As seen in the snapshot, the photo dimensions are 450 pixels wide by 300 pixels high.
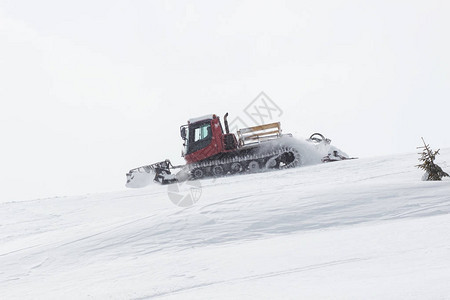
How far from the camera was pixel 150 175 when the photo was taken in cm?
1819

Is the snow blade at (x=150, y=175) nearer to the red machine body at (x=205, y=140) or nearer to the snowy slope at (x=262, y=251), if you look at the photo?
the red machine body at (x=205, y=140)

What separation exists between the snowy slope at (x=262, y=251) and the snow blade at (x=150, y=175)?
10612mm

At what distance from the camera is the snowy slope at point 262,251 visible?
276 cm

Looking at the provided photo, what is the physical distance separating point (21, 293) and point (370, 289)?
10.2 feet

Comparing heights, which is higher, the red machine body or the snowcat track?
the red machine body

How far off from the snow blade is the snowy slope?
34.8 ft

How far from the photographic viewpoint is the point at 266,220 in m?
5.06

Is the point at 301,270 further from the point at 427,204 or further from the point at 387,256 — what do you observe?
the point at 427,204

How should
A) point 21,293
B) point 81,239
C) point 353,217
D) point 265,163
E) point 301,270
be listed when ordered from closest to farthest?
point 301,270 → point 21,293 → point 353,217 → point 81,239 → point 265,163

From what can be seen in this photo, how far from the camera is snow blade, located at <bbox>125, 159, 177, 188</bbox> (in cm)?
1769

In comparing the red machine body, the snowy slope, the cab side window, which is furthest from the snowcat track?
the snowy slope

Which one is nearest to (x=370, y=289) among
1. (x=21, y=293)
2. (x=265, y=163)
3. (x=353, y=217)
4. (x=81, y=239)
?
(x=353, y=217)

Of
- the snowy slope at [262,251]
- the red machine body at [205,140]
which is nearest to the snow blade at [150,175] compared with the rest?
the red machine body at [205,140]

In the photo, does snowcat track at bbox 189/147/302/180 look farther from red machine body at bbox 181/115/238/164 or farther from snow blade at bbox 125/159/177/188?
snow blade at bbox 125/159/177/188
